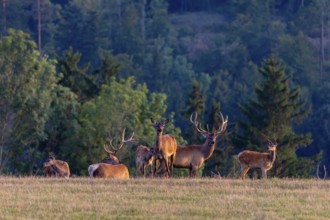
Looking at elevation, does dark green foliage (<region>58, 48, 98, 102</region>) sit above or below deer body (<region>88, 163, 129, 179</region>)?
below

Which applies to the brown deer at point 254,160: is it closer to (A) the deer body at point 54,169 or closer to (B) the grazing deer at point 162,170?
(B) the grazing deer at point 162,170

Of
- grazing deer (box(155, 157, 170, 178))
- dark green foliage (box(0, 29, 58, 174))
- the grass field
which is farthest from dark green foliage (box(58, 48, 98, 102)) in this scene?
the grass field

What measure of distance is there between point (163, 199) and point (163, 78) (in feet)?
320

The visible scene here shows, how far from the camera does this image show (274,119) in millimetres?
58312

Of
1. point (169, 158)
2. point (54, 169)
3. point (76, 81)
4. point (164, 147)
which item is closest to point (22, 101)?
point (76, 81)

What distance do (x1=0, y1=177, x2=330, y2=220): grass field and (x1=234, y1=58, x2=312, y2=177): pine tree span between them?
28922 millimetres

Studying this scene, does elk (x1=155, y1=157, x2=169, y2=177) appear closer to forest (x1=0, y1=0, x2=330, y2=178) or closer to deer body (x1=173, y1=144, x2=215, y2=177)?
deer body (x1=173, y1=144, x2=215, y2=177)

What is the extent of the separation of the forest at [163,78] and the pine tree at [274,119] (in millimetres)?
65

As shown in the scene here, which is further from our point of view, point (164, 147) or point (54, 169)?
point (54, 169)

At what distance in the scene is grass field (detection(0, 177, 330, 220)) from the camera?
22.2 meters

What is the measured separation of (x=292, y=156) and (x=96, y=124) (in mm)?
9193

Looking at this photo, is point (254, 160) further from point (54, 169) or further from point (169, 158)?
point (54, 169)

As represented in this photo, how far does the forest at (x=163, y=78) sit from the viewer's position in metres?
56.7

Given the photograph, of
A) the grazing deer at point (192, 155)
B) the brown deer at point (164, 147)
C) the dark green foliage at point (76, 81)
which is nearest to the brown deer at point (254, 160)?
the grazing deer at point (192, 155)
